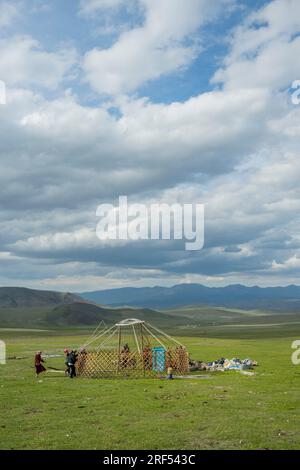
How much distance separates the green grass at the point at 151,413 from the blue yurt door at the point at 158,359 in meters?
3.22

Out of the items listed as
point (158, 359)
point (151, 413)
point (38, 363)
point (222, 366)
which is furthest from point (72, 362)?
point (151, 413)

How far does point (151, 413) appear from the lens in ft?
40.6

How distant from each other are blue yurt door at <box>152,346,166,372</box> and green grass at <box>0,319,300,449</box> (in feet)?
10.6

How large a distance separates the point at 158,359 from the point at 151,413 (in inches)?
432

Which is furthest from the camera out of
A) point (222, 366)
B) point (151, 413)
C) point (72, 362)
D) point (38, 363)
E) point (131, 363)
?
point (222, 366)

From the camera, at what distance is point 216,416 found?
1184cm

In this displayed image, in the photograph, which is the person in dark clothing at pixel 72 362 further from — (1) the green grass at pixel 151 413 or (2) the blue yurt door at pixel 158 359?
(2) the blue yurt door at pixel 158 359

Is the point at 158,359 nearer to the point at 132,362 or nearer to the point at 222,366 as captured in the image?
the point at 132,362

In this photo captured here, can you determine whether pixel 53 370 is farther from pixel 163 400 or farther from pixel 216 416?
pixel 216 416

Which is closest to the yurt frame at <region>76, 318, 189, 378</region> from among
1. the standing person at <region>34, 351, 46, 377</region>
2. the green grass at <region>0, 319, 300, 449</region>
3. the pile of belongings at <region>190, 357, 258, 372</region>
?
the pile of belongings at <region>190, 357, 258, 372</region>

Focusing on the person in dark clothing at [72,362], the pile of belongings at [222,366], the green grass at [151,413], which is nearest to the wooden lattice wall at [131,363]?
the pile of belongings at [222,366]

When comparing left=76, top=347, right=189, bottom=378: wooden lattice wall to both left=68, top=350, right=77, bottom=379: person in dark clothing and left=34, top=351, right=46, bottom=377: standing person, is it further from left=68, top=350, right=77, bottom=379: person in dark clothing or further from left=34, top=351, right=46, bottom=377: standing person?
left=34, top=351, right=46, bottom=377: standing person

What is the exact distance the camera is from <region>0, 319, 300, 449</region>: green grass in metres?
9.50
